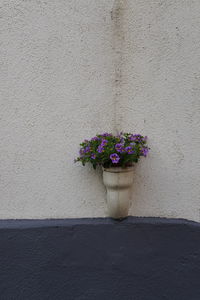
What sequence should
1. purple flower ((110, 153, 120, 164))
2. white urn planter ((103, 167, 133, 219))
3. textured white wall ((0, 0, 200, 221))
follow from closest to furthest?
purple flower ((110, 153, 120, 164)) < white urn planter ((103, 167, 133, 219)) < textured white wall ((0, 0, 200, 221))

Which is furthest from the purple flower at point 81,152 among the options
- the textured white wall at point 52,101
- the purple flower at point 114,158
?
the purple flower at point 114,158

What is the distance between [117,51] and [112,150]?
815 mm


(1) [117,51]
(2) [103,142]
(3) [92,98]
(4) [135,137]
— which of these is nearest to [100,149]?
(2) [103,142]

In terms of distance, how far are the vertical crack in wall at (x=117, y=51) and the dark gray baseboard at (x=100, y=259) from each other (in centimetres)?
87

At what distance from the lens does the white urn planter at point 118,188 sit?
6.59 ft

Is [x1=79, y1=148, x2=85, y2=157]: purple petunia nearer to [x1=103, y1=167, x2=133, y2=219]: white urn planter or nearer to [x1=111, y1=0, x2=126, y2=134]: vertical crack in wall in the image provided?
[x1=103, y1=167, x2=133, y2=219]: white urn planter

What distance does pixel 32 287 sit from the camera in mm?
2236

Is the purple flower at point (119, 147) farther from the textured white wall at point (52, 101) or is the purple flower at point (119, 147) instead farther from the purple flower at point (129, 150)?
the textured white wall at point (52, 101)

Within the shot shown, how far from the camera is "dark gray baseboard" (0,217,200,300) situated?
7.18 feet

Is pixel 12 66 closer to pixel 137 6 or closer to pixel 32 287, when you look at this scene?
pixel 137 6

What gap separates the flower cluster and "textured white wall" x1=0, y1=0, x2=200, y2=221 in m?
0.14

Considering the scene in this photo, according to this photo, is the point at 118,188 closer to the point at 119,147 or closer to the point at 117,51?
the point at 119,147

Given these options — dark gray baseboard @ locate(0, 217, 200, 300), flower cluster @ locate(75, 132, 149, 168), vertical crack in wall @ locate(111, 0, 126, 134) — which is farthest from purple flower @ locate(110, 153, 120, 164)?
dark gray baseboard @ locate(0, 217, 200, 300)

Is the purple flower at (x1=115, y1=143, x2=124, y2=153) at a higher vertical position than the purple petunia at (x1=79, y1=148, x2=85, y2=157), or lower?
higher
